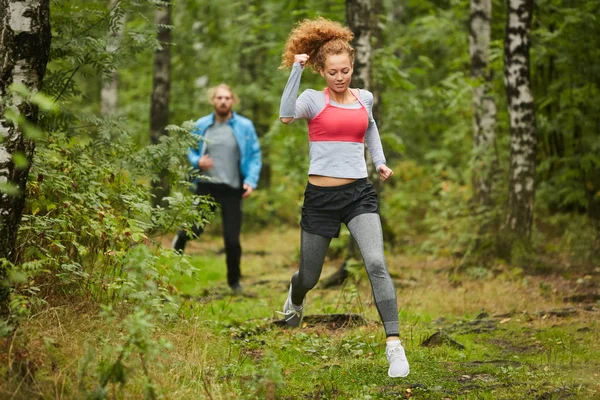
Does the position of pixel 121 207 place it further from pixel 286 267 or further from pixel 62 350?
pixel 286 267

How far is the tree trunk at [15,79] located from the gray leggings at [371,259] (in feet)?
7.04

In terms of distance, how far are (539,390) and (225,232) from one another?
5358 mm

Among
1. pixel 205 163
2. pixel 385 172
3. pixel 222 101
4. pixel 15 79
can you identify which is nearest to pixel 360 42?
pixel 222 101

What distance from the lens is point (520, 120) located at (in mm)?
10297

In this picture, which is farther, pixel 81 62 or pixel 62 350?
pixel 81 62

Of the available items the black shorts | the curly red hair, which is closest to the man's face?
the curly red hair

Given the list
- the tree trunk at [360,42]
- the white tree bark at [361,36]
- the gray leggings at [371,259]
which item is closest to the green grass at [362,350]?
the gray leggings at [371,259]

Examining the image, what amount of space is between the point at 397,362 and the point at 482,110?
333 inches

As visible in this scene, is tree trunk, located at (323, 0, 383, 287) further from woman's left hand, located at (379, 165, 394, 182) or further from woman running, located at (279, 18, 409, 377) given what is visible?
woman's left hand, located at (379, 165, 394, 182)

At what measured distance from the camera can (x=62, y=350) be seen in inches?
165

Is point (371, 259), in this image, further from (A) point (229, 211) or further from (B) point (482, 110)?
(B) point (482, 110)

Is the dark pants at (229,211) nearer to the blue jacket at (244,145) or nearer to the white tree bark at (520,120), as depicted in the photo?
the blue jacket at (244,145)

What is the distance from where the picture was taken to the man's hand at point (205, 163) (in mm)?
8953

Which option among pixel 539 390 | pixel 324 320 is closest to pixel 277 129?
pixel 324 320
